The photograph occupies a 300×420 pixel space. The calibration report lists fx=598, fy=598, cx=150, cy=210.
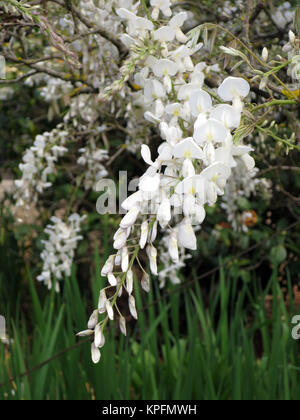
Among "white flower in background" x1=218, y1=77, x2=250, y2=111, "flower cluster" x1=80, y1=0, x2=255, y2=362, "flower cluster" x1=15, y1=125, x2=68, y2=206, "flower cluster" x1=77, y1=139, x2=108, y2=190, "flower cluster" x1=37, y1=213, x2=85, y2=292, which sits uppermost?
"flower cluster" x1=77, y1=139, x2=108, y2=190

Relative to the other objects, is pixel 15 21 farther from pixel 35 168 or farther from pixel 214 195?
pixel 35 168

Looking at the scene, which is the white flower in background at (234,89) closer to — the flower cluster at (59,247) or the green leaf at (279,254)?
the flower cluster at (59,247)

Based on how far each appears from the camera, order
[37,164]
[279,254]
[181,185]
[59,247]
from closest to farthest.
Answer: [181,185], [37,164], [59,247], [279,254]

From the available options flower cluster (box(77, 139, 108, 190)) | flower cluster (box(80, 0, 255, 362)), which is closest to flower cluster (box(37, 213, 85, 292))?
flower cluster (box(77, 139, 108, 190))

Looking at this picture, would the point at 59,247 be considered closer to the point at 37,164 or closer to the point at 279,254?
the point at 37,164

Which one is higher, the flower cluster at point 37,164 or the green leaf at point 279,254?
the flower cluster at point 37,164

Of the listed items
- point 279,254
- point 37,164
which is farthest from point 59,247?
point 279,254

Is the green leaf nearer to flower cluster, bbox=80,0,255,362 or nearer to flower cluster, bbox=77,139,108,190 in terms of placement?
flower cluster, bbox=77,139,108,190

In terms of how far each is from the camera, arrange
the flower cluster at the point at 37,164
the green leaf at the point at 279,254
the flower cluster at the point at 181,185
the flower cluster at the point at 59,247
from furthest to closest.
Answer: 1. the green leaf at the point at 279,254
2. the flower cluster at the point at 59,247
3. the flower cluster at the point at 37,164
4. the flower cluster at the point at 181,185

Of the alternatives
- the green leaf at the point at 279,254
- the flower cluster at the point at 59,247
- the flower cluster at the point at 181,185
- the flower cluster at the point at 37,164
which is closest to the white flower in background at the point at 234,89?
the flower cluster at the point at 181,185

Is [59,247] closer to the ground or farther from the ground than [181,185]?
farther from the ground

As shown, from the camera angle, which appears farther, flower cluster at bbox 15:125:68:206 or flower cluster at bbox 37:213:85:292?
flower cluster at bbox 37:213:85:292

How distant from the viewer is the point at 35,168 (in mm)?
2115

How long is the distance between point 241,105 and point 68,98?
107 centimetres
